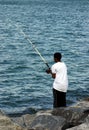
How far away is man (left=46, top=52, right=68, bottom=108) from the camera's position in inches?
525

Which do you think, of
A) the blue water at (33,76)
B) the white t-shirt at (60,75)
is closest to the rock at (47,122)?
the white t-shirt at (60,75)

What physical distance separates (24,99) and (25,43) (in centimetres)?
2501

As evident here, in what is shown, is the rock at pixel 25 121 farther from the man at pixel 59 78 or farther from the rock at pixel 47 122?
the man at pixel 59 78

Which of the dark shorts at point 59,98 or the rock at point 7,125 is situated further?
the dark shorts at point 59,98

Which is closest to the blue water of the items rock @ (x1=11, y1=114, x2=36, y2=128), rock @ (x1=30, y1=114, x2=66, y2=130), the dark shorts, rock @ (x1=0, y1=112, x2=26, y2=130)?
the dark shorts

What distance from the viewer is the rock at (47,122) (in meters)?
11.8

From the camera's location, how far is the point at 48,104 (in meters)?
19.1

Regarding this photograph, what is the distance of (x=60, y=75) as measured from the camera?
13.4 meters

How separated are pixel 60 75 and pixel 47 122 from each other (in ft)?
6.08

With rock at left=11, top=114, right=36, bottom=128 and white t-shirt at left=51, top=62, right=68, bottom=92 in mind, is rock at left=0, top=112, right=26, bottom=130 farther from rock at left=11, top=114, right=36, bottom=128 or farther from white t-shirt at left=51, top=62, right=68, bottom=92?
white t-shirt at left=51, top=62, right=68, bottom=92

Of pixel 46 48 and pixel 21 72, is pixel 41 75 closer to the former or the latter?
pixel 21 72

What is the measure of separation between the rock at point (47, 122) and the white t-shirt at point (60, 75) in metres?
1.55

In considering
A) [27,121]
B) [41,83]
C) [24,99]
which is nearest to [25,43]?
[41,83]

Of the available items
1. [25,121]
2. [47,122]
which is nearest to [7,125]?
[47,122]
